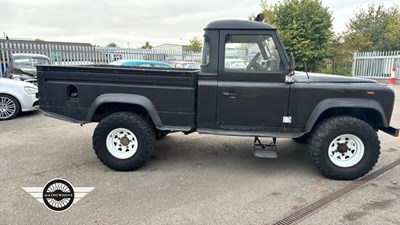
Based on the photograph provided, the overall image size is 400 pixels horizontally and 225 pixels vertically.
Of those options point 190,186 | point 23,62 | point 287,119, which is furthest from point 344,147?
point 23,62

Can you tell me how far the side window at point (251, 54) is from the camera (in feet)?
12.7

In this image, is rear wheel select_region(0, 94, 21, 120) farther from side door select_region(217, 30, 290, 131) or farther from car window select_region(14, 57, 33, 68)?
side door select_region(217, 30, 290, 131)

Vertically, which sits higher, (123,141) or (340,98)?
(340,98)

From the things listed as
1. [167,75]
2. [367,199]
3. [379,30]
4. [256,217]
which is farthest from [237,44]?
[379,30]

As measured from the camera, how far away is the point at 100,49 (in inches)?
648

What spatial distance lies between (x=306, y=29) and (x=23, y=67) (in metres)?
14.6

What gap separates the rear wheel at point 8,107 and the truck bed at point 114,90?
388cm

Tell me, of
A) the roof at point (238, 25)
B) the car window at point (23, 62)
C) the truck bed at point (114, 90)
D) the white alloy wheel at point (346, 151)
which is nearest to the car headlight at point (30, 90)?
the truck bed at point (114, 90)

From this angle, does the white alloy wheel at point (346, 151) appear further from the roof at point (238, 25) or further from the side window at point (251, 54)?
the roof at point (238, 25)

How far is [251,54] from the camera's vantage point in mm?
3957

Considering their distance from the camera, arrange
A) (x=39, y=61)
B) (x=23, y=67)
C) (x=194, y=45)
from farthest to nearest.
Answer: (x=194, y=45)
(x=39, y=61)
(x=23, y=67)

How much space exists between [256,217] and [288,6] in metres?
16.8

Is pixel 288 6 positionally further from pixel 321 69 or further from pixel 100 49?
pixel 100 49

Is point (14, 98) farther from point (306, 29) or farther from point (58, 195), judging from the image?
point (306, 29)
